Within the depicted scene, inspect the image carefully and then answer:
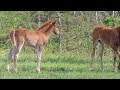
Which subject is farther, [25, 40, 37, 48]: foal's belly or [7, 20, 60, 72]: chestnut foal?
[25, 40, 37, 48]: foal's belly

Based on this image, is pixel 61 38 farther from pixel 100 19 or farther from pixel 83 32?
pixel 100 19

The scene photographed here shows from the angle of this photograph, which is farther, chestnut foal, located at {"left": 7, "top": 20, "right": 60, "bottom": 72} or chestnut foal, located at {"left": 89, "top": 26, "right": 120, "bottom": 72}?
chestnut foal, located at {"left": 89, "top": 26, "right": 120, "bottom": 72}

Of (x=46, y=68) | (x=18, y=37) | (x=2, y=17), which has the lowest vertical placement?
(x=46, y=68)

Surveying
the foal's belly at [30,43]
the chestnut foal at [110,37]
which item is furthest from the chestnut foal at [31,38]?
the chestnut foal at [110,37]

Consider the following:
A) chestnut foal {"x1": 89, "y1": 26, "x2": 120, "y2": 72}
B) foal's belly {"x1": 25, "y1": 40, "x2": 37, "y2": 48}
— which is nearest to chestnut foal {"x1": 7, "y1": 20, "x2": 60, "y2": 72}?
foal's belly {"x1": 25, "y1": 40, "x2": 37, "y2": 48}

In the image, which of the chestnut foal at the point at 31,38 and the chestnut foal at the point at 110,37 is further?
the chestnut foal at the point at 110,37

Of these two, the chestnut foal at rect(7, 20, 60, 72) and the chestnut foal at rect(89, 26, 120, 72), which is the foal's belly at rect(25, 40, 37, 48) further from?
the chestnut foal at rect(89, 26, 120, 72)

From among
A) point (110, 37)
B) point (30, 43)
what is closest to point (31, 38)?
point (30, 43)

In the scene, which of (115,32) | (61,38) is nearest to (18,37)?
(115,32)

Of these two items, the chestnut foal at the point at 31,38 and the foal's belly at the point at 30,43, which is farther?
the foal's belly at the point at 30,43

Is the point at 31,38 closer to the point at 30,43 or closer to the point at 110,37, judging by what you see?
the point at 30,43

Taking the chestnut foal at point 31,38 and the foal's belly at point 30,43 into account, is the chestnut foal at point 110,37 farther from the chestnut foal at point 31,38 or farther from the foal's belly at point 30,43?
the foal's belly at point 30,43

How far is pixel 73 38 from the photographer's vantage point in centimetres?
1548
